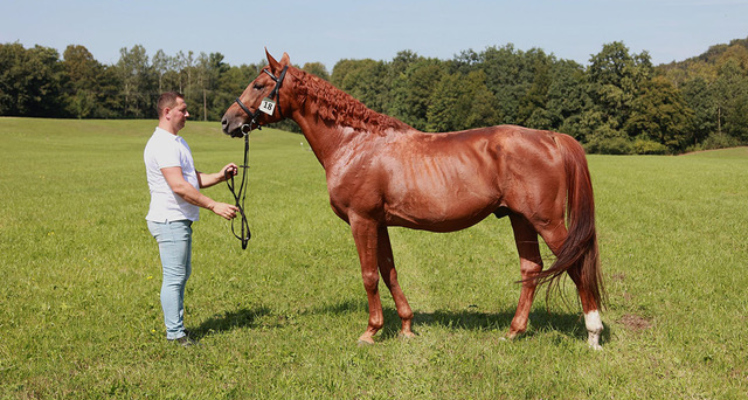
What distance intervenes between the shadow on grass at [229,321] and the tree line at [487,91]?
65693mm

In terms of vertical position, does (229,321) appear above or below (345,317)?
below

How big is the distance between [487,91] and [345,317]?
8863cm

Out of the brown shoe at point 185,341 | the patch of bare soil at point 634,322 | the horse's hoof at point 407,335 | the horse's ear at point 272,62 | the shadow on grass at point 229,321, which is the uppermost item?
the horse's ear at point 272,62

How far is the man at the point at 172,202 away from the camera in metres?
5.21

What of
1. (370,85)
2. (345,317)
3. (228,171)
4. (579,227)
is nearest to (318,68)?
(370,85)

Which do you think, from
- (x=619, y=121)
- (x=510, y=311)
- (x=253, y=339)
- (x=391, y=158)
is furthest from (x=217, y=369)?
(x=619, y=121)

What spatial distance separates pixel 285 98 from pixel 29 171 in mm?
26598

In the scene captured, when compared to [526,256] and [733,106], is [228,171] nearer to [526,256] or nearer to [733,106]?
[526,256]

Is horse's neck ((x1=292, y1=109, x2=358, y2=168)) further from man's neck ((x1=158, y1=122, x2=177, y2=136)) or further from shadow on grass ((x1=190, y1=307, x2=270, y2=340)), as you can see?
shadow on grass ((x1=190, y1=307, x2=270, y2=340))

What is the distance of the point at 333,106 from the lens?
546cm

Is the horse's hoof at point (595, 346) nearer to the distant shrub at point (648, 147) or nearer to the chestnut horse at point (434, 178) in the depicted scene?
the chestnut horse at point (434, 178)

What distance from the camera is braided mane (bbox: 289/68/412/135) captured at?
5426 mm

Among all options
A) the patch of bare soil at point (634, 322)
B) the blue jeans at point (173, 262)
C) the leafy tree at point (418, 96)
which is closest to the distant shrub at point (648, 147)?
the leafy tree at point (418, 96)

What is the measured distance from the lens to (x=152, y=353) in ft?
17.6
